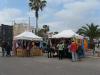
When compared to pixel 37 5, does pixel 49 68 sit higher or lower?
lower

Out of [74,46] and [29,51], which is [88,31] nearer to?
[29,51]

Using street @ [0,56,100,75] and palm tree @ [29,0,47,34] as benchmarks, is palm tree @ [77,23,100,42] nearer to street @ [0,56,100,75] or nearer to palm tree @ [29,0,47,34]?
palm tree @ [29,0,47,34]

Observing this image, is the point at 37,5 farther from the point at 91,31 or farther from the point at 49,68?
the point at 49,68

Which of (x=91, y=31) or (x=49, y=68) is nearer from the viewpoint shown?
(x=49, y=68)

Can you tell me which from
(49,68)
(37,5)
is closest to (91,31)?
(37,5)

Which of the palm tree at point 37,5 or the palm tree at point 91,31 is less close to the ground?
the palm tree at point 37,5

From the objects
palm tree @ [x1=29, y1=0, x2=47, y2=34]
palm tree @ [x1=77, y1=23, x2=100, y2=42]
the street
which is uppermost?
palm tree @ [x1=29, y1=0, x2=47, y2=34]

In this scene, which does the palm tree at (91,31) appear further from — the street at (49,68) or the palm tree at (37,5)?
the street at (49,68)

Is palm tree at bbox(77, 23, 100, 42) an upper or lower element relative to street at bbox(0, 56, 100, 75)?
upper

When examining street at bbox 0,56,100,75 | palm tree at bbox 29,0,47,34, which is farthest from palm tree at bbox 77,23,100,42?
street at bbox 0,56,100,75

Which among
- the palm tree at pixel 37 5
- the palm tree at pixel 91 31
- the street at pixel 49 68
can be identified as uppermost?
the palm tree at pixel 37 5

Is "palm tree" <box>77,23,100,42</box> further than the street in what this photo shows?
Yes

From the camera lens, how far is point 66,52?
3086cm

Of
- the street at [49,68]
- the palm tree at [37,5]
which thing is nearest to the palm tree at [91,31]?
the palm tree at [37,5]
